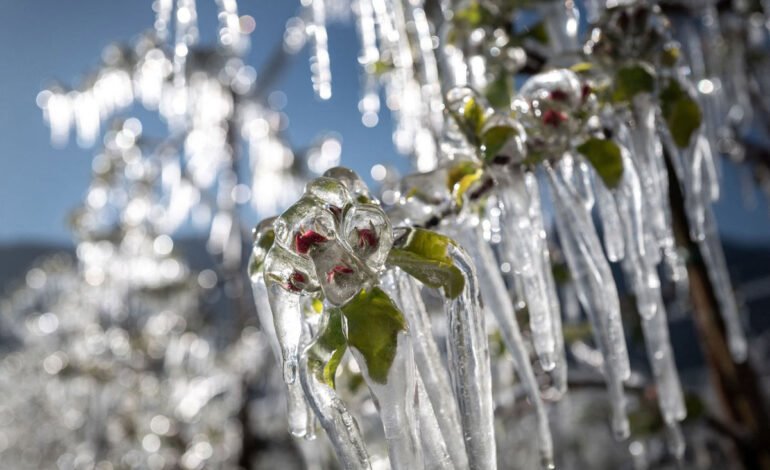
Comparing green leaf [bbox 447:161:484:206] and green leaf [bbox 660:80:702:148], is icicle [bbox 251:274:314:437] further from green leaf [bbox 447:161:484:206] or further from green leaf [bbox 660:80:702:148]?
green leaf [bbox 660:80:702:148]

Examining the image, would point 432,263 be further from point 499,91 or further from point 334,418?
point 499,91

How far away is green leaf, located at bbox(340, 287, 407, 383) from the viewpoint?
0.30 meters

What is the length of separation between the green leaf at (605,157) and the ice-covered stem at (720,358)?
2.54 feet

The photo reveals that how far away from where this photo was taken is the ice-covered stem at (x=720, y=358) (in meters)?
1.21

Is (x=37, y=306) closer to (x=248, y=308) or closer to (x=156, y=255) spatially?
(x=156, y=255)

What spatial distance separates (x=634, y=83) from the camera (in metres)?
0.52

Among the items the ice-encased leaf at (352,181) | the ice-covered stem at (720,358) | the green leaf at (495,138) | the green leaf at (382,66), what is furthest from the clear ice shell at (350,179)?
the ice-covered stem at (720,358)

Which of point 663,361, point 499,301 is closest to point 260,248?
point 499,301

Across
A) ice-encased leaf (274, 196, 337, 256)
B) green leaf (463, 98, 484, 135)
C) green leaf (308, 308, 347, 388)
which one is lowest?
green leaf (308, 308, 347, 388)

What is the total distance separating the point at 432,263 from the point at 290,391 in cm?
10

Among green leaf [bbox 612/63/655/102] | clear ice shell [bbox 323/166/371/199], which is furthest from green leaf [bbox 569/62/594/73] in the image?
clear ice shell [bbox 323/166/371/199]

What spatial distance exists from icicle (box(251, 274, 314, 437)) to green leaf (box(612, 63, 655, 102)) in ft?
0.98

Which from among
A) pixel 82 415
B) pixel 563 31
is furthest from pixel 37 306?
pixel 563 31

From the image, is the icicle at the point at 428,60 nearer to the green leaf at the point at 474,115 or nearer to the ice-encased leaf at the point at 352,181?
the green leaf at the point at 474,115
